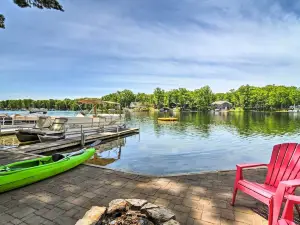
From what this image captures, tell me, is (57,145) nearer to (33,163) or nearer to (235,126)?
(33,163)

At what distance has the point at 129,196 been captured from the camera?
3.53 metres

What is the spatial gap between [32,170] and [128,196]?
2321mm

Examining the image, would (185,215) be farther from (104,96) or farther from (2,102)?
(2,102)

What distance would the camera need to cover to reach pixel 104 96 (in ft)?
356

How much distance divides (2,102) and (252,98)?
416 feet

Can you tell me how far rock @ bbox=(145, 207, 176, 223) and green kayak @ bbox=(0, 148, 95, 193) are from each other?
3.23 m

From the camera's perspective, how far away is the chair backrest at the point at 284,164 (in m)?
2.64

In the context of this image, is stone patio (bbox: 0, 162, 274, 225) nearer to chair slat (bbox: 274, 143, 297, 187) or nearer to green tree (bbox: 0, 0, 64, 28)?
chair slat (bbox: 274, 143, 297, 187)

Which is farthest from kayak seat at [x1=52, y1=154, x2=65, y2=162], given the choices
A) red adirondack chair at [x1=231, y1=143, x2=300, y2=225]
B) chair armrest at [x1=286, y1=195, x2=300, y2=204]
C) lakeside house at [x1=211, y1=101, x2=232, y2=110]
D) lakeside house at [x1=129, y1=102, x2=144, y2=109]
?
lakeside house at [x1=211, y1=101, x2=232, y2=110]

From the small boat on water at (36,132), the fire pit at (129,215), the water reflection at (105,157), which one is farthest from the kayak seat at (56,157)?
the small boat on water at (36,132)

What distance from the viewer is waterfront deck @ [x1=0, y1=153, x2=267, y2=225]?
2809 mm

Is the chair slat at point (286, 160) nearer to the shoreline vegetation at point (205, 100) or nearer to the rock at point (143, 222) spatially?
the rock at point (143, 222)

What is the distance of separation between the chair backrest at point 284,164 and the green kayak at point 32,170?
4.56 m

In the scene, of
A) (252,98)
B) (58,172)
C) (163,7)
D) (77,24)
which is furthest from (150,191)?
(252,98)
